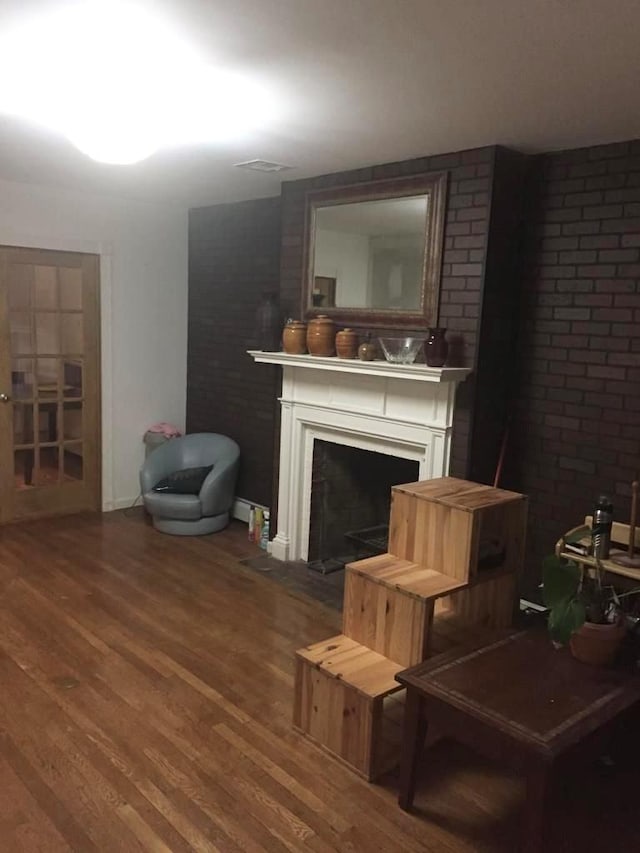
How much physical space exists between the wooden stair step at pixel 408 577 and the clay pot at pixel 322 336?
1.51 m

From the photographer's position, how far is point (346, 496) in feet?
15.0

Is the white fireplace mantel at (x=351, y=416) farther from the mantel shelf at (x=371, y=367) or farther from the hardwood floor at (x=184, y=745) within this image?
the hardwood floor at (x=184, y=745)

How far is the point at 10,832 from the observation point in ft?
7.13

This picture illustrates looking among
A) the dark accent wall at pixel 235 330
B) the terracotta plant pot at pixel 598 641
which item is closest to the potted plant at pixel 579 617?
the terracotta plant pot at pixel 598 641

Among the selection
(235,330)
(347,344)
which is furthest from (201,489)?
(347,344)

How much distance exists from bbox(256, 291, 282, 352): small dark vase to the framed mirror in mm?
233

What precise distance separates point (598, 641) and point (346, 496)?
237 centimetres

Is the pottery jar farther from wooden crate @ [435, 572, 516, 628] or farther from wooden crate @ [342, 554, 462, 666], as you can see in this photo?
wooden crate @ [435, 572, 516, 628]

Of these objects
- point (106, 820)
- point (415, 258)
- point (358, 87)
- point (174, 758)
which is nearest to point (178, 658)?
point (174, 758)

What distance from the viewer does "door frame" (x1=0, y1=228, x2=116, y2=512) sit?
16.0 feet

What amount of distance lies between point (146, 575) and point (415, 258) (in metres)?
2.40

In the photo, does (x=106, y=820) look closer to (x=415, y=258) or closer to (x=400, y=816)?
(x=400, y=816)

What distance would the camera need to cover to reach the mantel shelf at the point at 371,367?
3375 mm

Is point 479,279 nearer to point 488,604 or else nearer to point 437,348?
point 437,348
